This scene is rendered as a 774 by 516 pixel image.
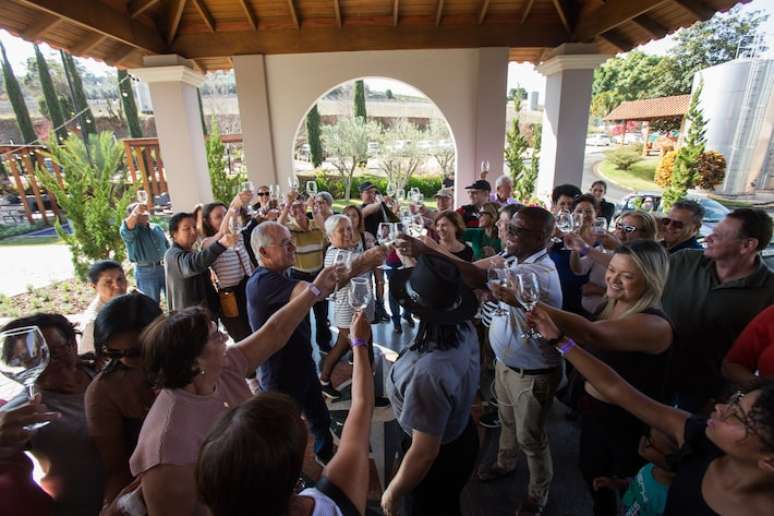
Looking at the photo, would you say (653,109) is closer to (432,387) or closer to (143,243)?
(143,243)

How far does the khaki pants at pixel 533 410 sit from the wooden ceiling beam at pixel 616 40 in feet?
24.4

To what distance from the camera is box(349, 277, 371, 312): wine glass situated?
68.2 inches

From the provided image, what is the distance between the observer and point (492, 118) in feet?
26.8

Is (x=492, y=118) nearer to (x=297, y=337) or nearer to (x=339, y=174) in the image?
(x=297, y=337)

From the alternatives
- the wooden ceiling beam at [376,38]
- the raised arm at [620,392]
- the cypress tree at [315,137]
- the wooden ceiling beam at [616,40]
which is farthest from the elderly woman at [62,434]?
the cypress tree at [315,137]

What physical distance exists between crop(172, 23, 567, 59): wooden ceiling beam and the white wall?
389mm

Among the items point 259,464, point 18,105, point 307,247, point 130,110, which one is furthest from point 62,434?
point 18,105

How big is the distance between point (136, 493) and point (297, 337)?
4.91 feet

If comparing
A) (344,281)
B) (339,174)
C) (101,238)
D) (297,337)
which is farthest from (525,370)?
(339,174)

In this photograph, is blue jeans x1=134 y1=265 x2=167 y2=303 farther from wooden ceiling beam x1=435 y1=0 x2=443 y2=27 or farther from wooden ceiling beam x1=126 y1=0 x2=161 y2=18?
wooden ceiling beam x1=435 y1=0 x2=443 y2=27

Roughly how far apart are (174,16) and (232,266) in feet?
19.1

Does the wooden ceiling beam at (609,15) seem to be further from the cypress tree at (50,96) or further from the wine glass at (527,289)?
the cypress tree at (50,96)

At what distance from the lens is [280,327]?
6.96ft

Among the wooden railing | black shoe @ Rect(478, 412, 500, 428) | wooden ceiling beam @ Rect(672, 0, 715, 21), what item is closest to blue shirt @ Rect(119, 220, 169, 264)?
black shoe @ Rect(478, 412, 500, 428)
